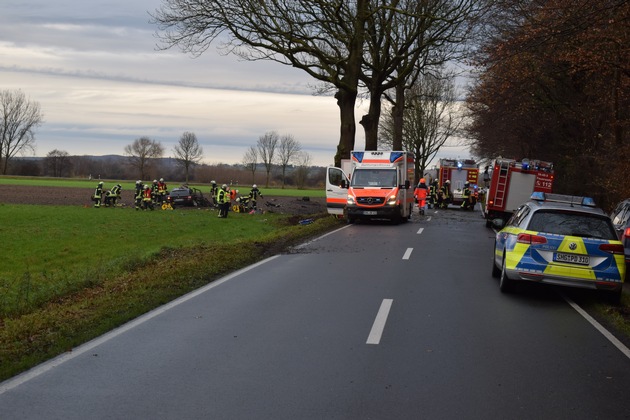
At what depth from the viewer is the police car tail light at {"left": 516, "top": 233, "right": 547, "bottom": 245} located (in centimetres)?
1137

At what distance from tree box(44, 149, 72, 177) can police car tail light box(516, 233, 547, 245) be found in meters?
130

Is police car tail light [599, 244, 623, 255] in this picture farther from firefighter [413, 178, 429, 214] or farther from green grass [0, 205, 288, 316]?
firefighter [413, 178, 429, 214]

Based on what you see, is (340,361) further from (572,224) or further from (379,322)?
(572,224)

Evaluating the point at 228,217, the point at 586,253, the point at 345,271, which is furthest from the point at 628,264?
the point at 228,217

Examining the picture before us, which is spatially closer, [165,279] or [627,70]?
[165,279]

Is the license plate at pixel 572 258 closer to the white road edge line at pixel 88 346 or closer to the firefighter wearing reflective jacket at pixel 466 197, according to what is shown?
the white road edge line at pixel 88 346

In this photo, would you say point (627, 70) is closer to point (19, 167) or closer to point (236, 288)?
point (236, 288)

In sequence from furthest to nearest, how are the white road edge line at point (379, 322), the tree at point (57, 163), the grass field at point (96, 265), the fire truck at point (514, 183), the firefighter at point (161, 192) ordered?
1. the tree at point (57, 163)
2. the firefighter at point (161, 192)
3. the fire truck at point (514, 183)
4. the grass field at point (96, 265)
5. the white road edge line at point (379, 322)

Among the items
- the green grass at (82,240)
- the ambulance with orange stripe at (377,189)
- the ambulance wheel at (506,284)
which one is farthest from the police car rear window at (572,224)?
the ambulance with orange stripe at (377,189)

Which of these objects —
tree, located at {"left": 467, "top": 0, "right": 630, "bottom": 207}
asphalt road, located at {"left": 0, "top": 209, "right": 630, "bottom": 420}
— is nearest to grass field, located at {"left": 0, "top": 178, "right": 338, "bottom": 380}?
asphalt road, located at {"left": 0, "top": 209, "right": 630, "bottom": 420}

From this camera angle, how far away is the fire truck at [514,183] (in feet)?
94.2

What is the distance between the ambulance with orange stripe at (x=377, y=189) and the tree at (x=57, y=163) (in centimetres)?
11207

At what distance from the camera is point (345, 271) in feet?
46.9

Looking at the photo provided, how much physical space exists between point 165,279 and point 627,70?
13.3m
